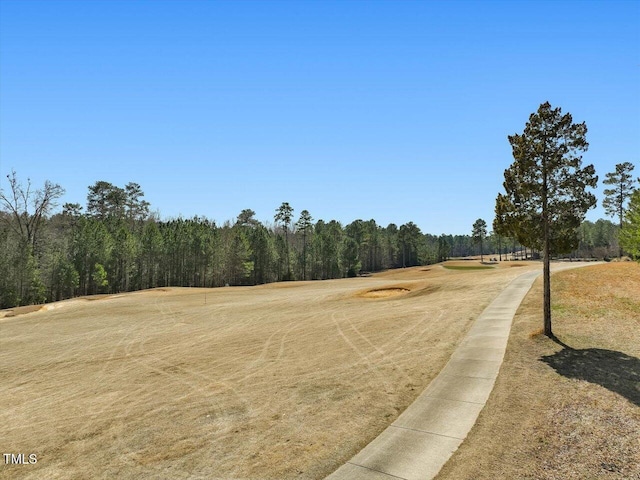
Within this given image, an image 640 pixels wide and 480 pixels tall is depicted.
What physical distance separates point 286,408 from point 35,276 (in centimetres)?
6055

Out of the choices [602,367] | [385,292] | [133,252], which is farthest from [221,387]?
[133,252]

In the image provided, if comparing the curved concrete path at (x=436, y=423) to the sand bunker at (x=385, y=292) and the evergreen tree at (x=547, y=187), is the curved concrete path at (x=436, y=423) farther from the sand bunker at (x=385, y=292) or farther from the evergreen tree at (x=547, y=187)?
the sand bunker at (x=385, y=292)

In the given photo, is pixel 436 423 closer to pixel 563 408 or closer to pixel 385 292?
pixel 563 408

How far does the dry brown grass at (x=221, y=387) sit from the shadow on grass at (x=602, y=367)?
13.8ft

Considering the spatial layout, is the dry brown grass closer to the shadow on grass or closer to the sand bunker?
the shadow on grass

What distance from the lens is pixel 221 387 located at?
547 inches

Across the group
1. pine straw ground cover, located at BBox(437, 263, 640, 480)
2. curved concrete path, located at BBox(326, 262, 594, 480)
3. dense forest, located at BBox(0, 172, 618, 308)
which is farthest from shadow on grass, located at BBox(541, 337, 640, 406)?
dense forest, located at BBox(0, 172, 618, 308)

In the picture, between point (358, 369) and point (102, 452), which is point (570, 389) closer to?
point (358, 369)

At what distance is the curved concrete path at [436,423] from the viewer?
8.00 meters

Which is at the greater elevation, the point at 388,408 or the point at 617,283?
the point at 617,283

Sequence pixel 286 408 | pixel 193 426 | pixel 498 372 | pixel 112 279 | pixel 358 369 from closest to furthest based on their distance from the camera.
Answer: pixel 193 426 < pixel 286 408 < pixel 498 372 < pixel 358 369 < pixel 112 279

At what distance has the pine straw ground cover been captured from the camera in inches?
317

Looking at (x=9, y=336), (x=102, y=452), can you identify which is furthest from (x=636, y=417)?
(x=9, y=336)

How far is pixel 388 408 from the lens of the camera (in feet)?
36.3
